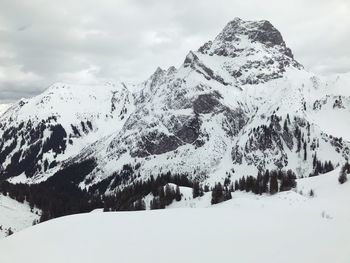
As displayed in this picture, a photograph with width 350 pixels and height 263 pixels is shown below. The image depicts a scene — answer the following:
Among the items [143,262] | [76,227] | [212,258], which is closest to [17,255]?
[76,227]

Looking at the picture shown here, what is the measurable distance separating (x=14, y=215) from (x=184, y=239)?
149768 millimetres

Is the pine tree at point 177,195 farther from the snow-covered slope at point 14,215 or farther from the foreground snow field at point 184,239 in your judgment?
the foreground snow field at point 184,239

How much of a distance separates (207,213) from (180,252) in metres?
9.60

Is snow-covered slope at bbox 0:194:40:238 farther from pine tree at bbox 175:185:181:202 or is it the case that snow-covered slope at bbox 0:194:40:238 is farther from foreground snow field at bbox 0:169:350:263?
foreground snow field at bbox 0:169:350:263

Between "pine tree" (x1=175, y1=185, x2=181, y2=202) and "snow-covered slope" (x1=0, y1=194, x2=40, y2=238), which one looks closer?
"pine tree" (x1=175, y1=185, x2=181, y2=202)

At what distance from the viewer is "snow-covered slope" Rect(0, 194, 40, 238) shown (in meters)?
145

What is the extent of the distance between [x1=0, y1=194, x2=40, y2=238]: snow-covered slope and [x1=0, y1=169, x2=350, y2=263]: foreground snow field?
119113 millimetres

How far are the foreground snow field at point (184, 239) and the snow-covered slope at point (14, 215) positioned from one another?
119113 millimetres

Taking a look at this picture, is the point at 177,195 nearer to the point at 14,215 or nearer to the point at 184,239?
the point at 14,215

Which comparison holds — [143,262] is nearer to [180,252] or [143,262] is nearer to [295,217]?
[180,252]

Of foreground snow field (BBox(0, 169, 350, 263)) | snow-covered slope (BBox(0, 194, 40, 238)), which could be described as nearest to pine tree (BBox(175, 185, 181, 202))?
snow-covered slope (BBox(0, 194, 40, 238))

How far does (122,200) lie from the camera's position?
489 feet

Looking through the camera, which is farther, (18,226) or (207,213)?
(18,226)

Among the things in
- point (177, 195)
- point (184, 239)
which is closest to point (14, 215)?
point (177, 195)
